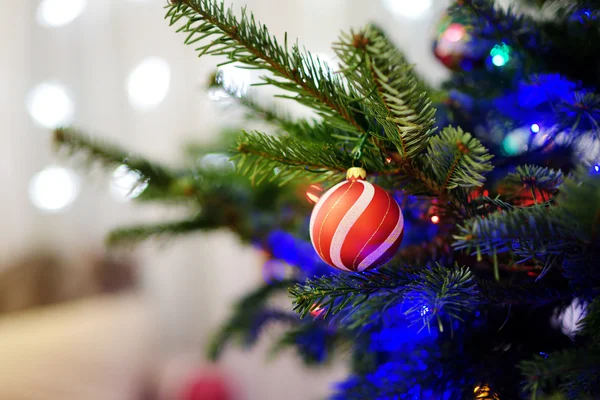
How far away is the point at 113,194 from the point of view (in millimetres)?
1469

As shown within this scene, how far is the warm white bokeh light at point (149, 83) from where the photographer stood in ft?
4.88

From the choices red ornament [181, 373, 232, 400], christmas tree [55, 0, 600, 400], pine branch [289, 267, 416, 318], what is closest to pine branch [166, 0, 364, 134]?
christmas tree [55, 0, 600, 400]

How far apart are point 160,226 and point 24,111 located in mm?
1072

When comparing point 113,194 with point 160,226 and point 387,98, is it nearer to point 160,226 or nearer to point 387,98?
point 160,226

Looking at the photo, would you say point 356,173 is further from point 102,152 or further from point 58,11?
point 58,11

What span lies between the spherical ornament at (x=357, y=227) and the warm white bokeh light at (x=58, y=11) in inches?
56.4

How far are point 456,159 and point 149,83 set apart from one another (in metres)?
1.45

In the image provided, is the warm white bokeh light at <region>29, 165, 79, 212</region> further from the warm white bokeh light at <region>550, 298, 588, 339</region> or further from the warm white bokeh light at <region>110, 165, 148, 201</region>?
the warm white bokeh light at <region>550, 298, 588, 339</region>

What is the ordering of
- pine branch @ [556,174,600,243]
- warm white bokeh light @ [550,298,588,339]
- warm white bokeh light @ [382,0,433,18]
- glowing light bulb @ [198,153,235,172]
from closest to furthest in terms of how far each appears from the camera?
pine branch @ [556,174,600,243] < warm white bokeh light @ [550,298,588,339] < glowing light bulb @ [198,153,235,172] < warm white bokeh light @ [382,0,433,18]

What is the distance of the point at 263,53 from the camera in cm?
28

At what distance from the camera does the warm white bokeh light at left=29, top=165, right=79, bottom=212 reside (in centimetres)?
135

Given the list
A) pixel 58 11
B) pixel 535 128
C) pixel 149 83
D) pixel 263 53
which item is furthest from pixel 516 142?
pixel 58 11

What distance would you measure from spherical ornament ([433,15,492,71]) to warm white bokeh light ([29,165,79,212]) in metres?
1.29

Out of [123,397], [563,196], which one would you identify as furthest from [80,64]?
[563,196]
